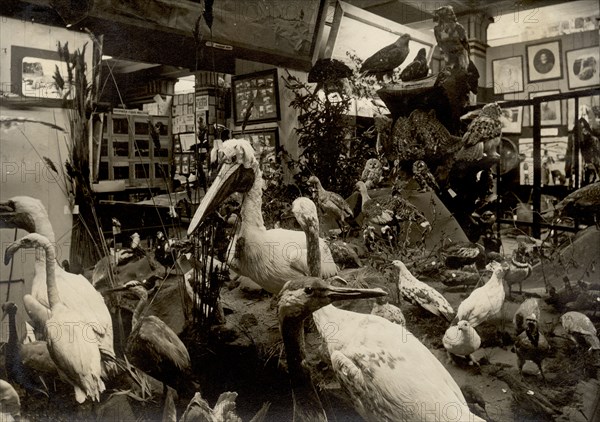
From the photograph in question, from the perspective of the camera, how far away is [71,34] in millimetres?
1990

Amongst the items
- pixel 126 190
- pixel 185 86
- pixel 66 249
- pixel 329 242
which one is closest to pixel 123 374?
pixel 66 249

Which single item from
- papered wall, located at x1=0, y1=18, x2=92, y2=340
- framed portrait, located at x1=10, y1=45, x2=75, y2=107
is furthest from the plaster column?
framed portrait, located at x1=10, y1=45, x2=75, y2=107

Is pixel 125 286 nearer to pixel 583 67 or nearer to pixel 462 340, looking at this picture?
pixel 462 340

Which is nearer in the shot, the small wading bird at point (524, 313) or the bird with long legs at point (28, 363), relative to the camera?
the small wading bird at point (524, 313)

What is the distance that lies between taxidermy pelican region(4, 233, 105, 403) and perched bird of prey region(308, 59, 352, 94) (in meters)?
1.20

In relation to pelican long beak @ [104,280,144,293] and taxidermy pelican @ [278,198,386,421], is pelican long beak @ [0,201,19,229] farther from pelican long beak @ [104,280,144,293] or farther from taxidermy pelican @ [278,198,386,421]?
taxidermy pelican @ [278,198,386,421]

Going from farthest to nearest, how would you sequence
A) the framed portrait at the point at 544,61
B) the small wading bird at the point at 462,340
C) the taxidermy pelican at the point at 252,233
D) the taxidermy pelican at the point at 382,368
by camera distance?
the framed portrait at the point at 544,61 < the taxidermy pelican at the point at 252,233 < the small wading bird at the point at 462,340 < the taxidermy pelican at the point at 382,368

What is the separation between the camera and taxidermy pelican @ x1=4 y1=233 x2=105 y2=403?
2.00m

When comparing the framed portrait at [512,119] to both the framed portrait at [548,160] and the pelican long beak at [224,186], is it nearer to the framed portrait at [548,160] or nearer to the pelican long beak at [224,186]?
the framed portrait at [548,160]

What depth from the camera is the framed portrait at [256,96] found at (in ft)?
6.75

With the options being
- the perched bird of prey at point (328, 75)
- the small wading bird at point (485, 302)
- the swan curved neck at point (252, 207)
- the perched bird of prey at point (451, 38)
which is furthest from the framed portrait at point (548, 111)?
the swan curved neck at point (252, 207)

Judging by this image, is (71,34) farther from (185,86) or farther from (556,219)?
(556,219)

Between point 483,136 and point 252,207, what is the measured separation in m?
0.90

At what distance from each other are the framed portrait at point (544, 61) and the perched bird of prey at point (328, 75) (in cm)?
71
